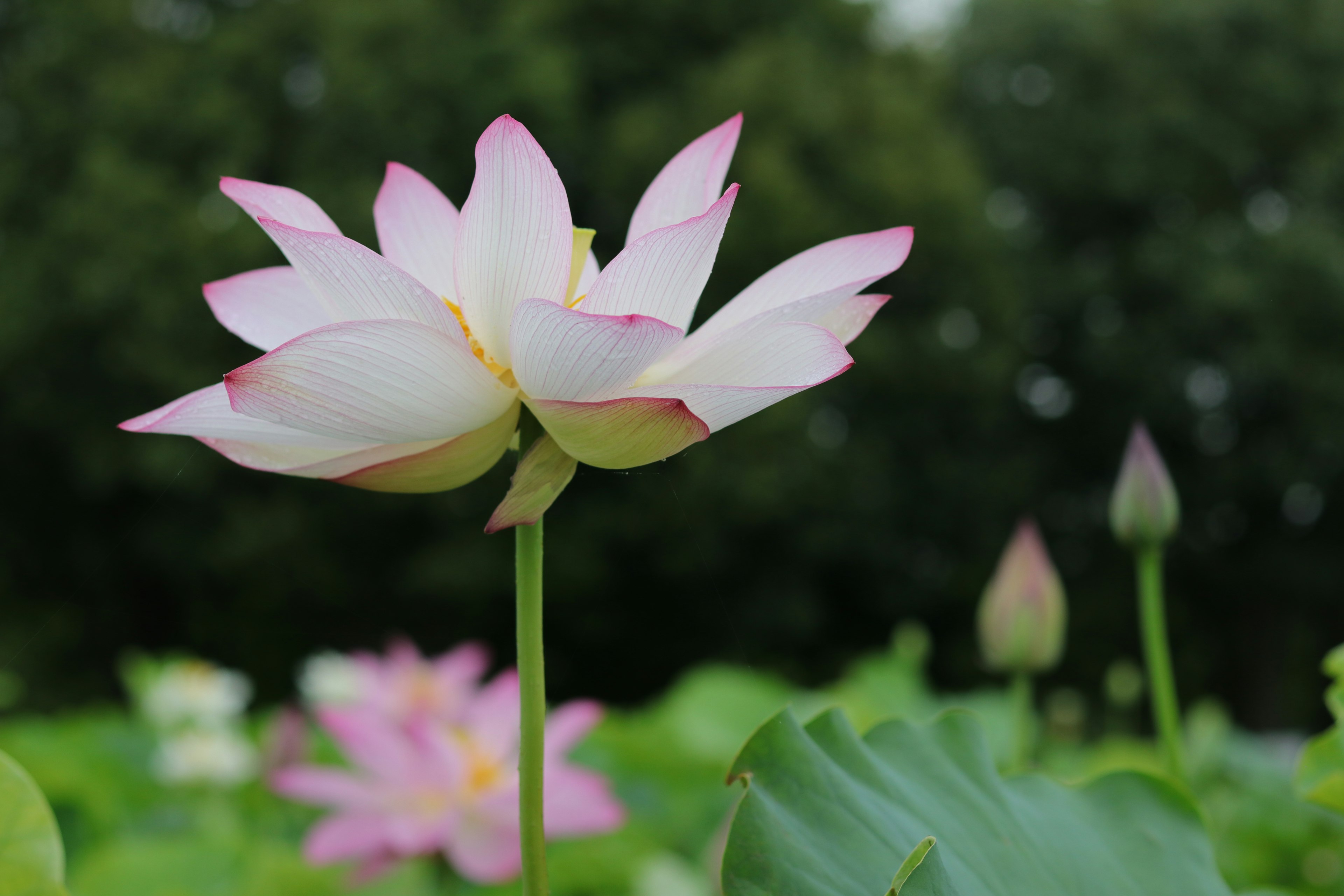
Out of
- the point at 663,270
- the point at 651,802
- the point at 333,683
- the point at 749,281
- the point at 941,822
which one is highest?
the point at 749,281

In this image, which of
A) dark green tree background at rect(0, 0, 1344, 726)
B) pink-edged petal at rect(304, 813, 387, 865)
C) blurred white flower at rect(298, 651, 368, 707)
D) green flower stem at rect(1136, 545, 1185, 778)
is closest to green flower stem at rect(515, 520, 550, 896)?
green flower stem at rect(1136, 545, 1185, 778)

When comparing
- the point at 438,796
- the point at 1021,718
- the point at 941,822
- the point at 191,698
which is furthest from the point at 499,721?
the point at 191,698

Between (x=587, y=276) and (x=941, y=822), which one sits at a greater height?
(x=587, y=276)

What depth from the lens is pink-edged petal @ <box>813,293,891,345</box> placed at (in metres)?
0.28

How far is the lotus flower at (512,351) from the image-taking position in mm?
214

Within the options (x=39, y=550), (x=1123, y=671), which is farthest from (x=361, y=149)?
(x=1123, y=671)

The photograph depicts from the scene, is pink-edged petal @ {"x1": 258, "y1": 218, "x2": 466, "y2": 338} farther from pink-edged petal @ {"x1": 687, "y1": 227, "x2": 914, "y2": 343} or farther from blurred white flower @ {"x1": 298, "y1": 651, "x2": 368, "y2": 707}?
blurred white flower @ {"x1": 298, "y1": 651, "x2": 368, "y2": 707}

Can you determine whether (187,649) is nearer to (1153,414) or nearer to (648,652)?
(648,652)

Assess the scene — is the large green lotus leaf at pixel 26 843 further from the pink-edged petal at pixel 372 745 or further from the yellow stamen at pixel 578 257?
the pink-edged petal at pixel 372 745

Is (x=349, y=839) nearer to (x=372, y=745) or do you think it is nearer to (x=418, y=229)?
(x=372, y=745)

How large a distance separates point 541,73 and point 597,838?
4.26m

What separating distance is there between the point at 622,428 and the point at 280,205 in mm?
92

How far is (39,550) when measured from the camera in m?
5.34

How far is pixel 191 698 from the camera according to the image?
4.08 feet
